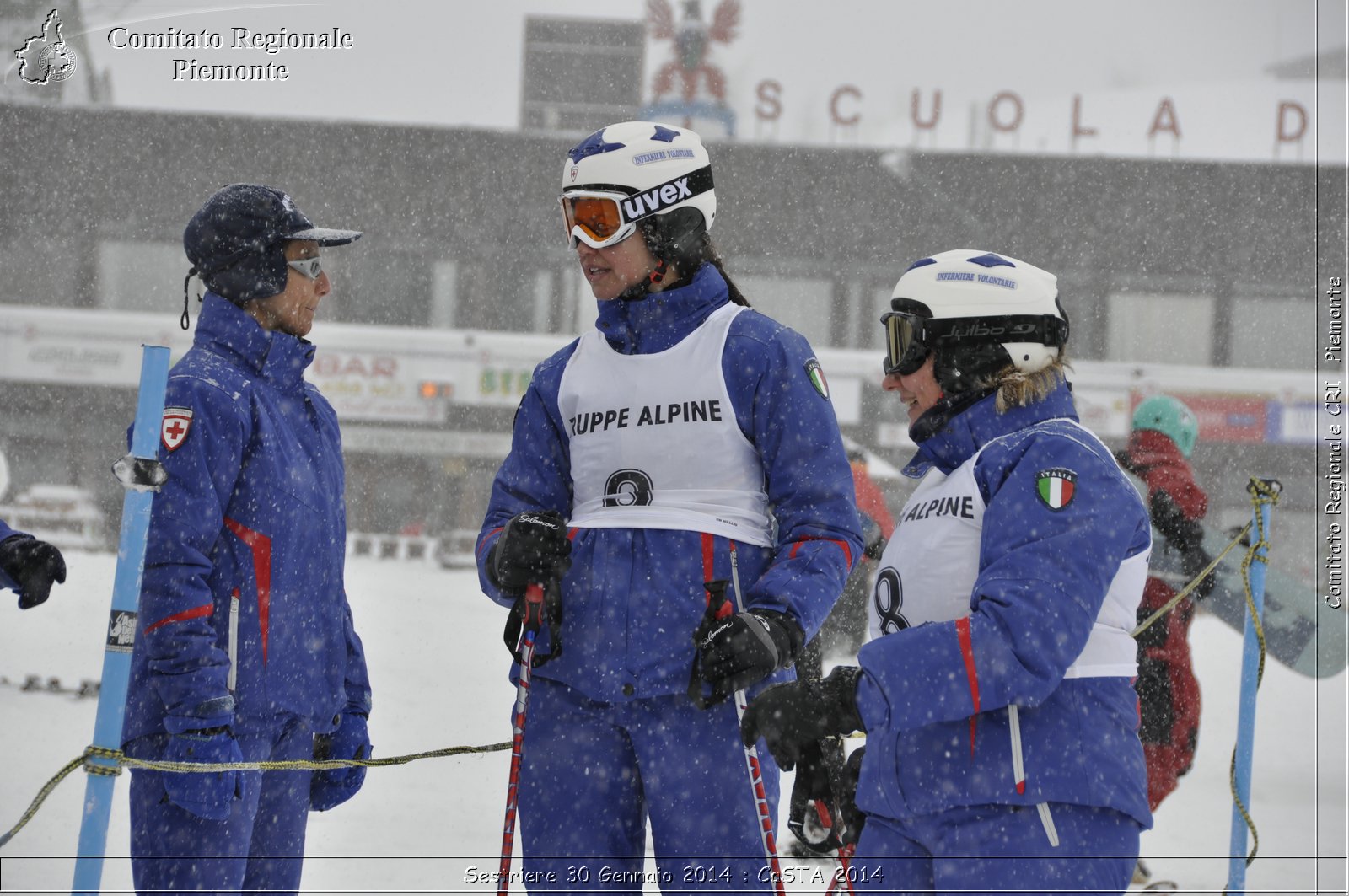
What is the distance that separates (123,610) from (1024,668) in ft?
5.93

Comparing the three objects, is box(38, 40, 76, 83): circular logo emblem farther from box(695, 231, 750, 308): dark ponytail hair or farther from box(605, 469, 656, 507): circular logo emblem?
box(605, 469, 656, 507): circular logo emblem

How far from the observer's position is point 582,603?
106 inches

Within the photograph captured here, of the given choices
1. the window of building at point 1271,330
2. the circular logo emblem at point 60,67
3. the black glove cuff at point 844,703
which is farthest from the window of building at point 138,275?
the black glove cuff at point 844,703

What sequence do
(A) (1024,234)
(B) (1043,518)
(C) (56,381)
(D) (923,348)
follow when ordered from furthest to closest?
(A) (1024,234) → (C) (56,381) → (D) (923,348) → (B) (1043,518)

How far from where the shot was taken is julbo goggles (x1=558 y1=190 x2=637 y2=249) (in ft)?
9.23

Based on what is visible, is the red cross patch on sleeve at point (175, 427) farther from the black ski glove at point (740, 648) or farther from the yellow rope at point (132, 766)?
the black ski glove at point (740, 648)

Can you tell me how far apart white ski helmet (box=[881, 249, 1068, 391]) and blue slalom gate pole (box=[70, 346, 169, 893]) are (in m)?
1.53

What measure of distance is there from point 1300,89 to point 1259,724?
2947cm

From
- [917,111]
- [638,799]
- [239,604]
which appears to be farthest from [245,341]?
[917,111]

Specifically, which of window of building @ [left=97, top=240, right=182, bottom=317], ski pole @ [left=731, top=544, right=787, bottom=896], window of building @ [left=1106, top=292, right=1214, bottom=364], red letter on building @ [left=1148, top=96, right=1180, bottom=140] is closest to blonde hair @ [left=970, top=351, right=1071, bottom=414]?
ski pole @ [left=731, top=544, right=787, bottom=896]

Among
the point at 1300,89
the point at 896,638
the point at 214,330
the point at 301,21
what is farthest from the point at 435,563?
the point at 1300,89

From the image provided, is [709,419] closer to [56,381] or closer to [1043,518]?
[1043,518]

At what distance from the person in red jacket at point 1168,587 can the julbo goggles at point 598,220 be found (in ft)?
12.2

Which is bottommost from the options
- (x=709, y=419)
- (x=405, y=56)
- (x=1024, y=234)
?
(x=709, y=419)
